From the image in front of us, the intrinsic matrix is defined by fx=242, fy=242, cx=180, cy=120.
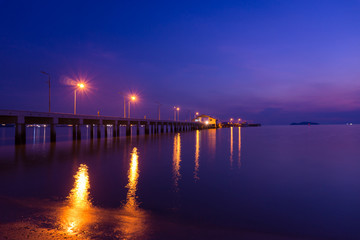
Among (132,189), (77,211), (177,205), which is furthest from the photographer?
(132,189)

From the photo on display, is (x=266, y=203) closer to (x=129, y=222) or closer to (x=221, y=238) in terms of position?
(x=221, y=238)

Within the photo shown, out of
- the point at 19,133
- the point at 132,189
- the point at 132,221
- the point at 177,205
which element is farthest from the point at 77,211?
the point at 19,133

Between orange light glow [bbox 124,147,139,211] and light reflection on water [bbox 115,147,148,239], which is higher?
light reflection on water [bbox 115,147,148,239]

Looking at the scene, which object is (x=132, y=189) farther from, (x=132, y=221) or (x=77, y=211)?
(x=132, y=221)

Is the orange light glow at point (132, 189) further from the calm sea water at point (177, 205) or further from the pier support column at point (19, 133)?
the pier support column at point (19, 133)

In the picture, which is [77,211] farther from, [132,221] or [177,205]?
[177,205]

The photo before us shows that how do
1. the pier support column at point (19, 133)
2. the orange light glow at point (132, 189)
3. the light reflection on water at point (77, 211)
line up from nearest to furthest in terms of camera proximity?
the light reflection on water at point (77, 211), the orange light glow at point (132, 189), the pier support column at point (19, 133)

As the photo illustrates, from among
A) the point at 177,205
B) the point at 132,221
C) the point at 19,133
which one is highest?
the point at 19,133

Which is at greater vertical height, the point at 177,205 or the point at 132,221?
the point at 132,221

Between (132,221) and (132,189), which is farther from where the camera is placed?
(132,189)

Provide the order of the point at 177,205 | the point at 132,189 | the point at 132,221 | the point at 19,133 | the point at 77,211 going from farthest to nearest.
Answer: the point at 19,133
the point at 132,189
the point at 177,205
the point at 77,211
the point at 132,221

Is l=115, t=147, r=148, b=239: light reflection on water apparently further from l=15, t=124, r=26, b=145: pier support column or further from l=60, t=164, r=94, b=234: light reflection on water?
l=15, t=124, r=26, b=145: pier support column

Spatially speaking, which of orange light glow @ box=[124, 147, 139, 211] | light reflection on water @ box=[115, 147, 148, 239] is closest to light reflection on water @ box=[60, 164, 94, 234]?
light reflection on water @ box=[115, 147, 148, 239]

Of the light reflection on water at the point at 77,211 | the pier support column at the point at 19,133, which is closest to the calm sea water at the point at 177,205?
the light reflection on water at the point at 77,211
